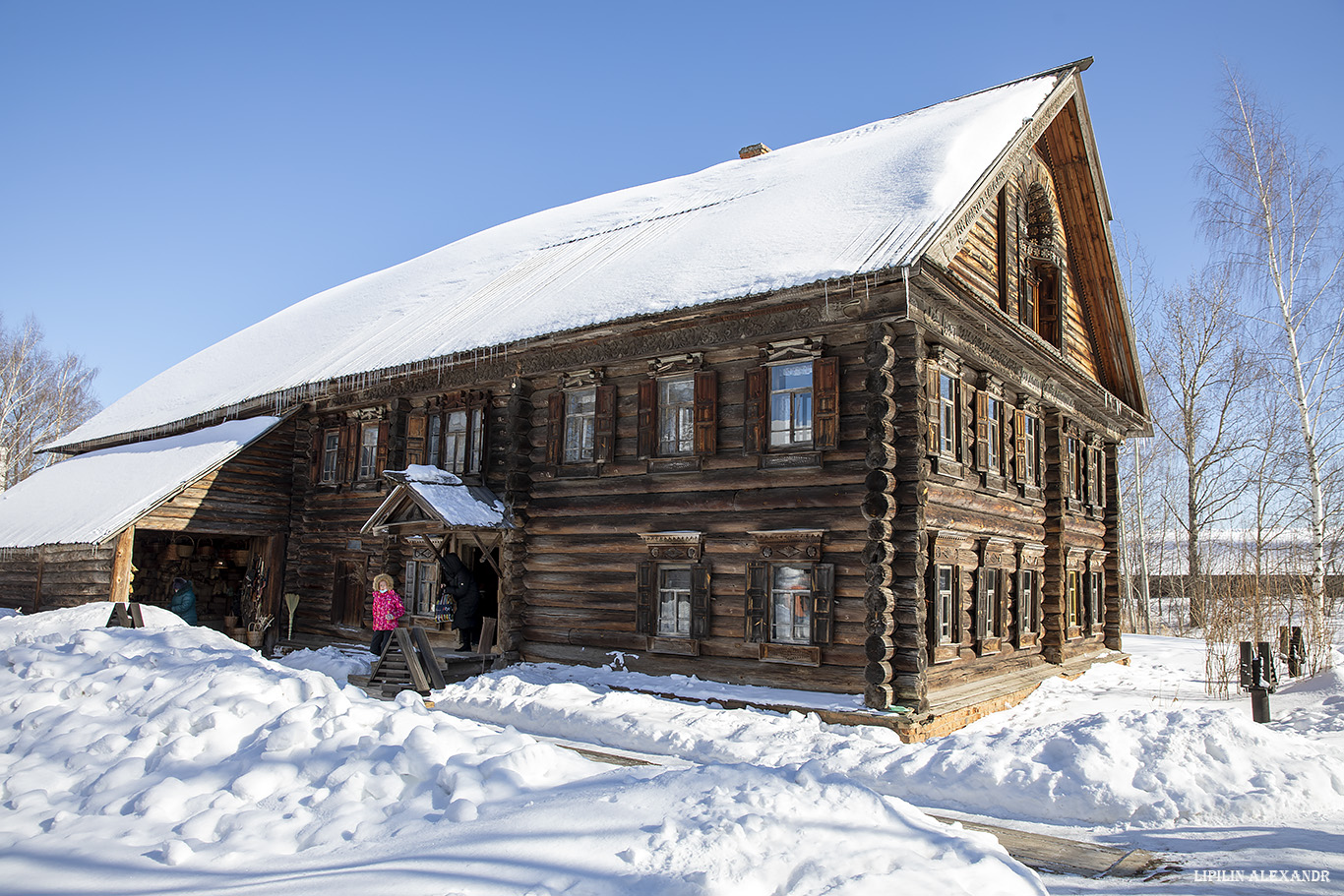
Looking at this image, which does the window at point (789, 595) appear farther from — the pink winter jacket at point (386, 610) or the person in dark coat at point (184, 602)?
the person in dark coat at point (184, 602)

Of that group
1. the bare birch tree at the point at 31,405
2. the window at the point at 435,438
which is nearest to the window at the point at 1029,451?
the window at the point at 435,438

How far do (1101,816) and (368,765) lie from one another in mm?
5801

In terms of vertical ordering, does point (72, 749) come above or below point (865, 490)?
below

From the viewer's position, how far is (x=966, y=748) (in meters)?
8.38

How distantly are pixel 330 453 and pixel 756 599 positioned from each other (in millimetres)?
11421

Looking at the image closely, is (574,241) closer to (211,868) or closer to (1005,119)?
(1005,119)

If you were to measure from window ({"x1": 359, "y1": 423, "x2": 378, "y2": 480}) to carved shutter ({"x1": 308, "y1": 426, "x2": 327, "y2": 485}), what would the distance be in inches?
53.0

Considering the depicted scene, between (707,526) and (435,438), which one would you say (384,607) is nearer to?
(435,438)

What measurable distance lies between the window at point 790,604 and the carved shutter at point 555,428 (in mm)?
4560

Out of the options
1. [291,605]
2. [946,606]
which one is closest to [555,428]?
[946,606]

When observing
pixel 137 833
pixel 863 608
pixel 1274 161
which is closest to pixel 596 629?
pixel 863 608

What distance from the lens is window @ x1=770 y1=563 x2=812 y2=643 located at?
11984 mm

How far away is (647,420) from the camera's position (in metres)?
13.8

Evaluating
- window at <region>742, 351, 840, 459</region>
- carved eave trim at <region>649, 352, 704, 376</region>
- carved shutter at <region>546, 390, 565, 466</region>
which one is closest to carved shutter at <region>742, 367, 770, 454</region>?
window at <region>742, 351, 840, 459</region>
